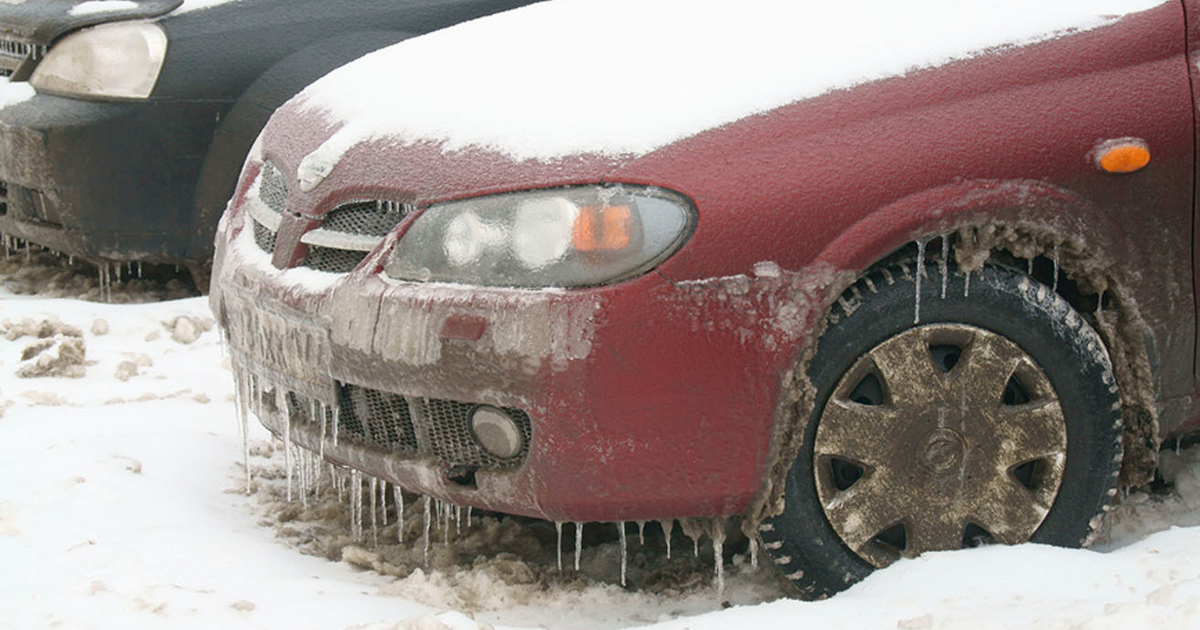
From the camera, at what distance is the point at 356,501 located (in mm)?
3494

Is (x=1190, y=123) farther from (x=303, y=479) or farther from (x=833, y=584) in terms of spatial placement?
(x=303, y=479)

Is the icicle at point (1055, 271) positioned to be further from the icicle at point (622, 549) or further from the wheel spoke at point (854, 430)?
the icicle at point (622, 549)

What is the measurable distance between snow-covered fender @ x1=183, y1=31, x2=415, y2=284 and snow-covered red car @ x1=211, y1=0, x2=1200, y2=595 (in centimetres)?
222

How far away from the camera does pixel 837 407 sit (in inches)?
110

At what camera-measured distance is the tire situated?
9.18 feet

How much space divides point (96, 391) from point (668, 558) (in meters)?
2.14

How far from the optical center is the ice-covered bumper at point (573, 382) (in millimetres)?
2643

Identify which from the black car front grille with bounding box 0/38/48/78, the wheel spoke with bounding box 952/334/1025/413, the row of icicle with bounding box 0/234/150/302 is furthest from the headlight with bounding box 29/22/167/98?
the wheel spoke with bounding box 952/334/1025/413

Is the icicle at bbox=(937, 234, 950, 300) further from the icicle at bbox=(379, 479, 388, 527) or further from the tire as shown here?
the icicle at bbox=(379, 479, 388, 527)

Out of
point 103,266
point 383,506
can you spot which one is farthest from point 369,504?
point 103,266

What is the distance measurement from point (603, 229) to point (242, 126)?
119 inches

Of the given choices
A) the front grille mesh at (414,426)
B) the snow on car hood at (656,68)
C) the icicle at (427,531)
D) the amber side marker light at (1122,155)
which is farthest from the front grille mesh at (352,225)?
the amber side marker light at (1122,155)

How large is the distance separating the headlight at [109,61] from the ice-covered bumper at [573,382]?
2.65 meters

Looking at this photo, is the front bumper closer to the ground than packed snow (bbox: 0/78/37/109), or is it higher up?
closer to the ground
